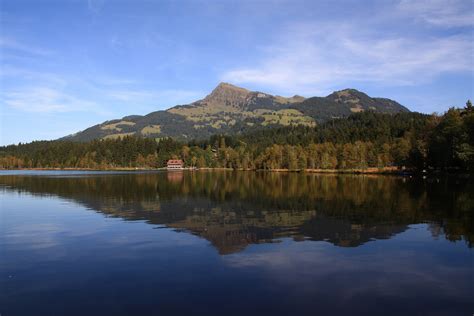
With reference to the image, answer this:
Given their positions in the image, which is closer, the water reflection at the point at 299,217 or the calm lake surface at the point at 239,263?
the calm lake surface at the point at 239,263

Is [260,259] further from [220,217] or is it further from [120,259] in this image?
[220,217]

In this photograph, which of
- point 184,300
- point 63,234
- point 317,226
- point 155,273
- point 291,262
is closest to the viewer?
point 184,300

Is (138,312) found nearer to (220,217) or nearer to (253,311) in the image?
(253,311)

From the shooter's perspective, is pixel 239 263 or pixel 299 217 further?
pixel 299 217

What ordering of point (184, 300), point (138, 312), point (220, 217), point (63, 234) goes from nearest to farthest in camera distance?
point (138, 312) < point (184, 300) < point (63, 234) < point (220, 217)

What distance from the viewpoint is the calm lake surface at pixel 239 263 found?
14.9m

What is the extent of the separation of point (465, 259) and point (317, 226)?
11898 millimetres

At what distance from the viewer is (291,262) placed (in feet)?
67.6

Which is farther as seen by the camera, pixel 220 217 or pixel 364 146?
pixel 364 146

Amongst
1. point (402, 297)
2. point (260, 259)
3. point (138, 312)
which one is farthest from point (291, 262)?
point (138, 312)

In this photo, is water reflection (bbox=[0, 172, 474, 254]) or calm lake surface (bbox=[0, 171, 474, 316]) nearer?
calm lake surface (bbox=[0, 171, 474, 316])

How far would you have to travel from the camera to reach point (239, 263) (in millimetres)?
20562

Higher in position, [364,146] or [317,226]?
[364,146]

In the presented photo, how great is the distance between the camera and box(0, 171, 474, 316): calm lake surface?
14859 millimetres
